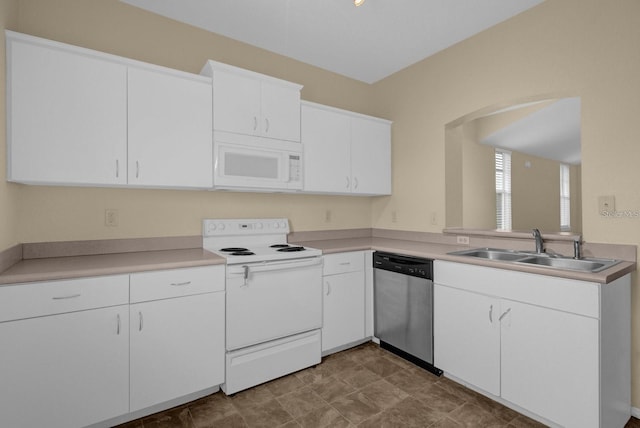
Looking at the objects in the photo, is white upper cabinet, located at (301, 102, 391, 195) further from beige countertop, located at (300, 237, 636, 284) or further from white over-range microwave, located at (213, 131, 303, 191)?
beige countertop, located at (300, 237, 636, 284)

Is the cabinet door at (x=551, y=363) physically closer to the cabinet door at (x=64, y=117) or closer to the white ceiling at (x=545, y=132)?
the cabinet door at (x=64, y=117)

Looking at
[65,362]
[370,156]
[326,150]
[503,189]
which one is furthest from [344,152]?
[503,189]

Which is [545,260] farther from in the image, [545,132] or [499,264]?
[545,132]

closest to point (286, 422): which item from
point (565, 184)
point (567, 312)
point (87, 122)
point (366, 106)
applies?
point (567, 312)

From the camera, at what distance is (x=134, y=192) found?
94.0 inches

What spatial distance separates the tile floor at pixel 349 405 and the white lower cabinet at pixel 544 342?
166 millimetres

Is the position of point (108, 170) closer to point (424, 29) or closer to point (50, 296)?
point (50, 296)

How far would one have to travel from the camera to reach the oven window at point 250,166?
243 centimetres

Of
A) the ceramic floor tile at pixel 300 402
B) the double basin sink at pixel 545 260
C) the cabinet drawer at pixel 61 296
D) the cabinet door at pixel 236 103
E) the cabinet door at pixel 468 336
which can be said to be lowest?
the ceramic floor tile at pixel 300 402

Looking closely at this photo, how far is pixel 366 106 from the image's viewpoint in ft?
12.5

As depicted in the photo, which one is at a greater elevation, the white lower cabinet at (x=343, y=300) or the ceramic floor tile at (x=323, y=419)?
the white lower cabinet at (x=343, y=300)

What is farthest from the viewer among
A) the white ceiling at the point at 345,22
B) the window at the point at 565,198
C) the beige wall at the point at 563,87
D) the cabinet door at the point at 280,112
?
the window at the point at 565,198

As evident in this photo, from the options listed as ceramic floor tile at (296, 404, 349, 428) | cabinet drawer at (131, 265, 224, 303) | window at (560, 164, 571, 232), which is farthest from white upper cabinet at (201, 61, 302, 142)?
window at (560, 164, 571, 232)

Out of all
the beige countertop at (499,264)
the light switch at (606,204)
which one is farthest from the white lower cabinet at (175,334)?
the light switch at (606,204)
